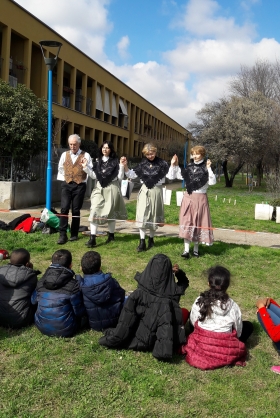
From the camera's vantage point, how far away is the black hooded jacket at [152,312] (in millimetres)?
3393

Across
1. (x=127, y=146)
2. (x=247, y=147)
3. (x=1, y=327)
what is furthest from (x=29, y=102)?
(x=127, y=146)

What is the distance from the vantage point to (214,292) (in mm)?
3449

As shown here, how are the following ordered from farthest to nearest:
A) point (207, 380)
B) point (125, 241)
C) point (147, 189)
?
1. point (125, 241)
2. point (147, 189)
3. point (207, 380)

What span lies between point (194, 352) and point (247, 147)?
2454 cm

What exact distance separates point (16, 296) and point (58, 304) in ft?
1.47

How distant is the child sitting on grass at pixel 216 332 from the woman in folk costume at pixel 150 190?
3418 mm

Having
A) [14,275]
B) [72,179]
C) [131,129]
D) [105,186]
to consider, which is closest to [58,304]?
[14,275]

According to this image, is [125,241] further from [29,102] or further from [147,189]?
[29,102]

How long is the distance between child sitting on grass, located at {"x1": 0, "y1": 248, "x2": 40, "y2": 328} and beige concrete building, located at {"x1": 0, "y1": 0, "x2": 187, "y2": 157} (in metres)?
16.9

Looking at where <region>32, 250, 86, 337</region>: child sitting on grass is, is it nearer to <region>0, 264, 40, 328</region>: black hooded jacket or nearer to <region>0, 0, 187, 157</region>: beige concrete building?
<region>0, 264, 40, 328</region>: black hooded jacket

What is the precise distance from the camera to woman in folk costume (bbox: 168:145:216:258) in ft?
21.4

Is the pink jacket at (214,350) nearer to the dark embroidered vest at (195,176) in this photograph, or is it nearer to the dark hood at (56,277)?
the dark hood at (56,277)

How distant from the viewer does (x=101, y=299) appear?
11.9ft

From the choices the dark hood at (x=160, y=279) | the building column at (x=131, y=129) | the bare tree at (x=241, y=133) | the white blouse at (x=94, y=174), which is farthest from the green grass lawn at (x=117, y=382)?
the building column at (x=131, y=129)
